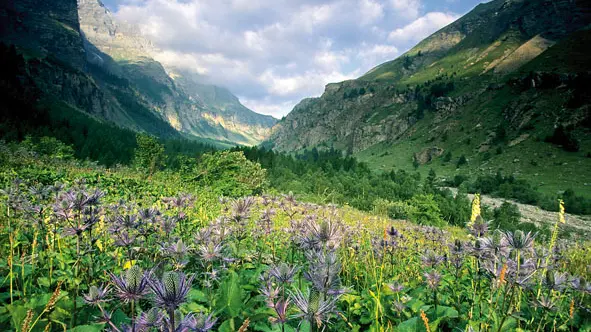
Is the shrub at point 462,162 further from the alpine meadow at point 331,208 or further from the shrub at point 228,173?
the shrub at point 228,173

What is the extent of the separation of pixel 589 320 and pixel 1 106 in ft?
241

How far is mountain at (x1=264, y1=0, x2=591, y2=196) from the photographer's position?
169ft

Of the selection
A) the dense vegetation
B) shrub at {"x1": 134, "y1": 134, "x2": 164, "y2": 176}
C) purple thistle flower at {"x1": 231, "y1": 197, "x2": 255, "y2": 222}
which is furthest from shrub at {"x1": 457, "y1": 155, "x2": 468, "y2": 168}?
purple thistle flower at {"x1": 231, "y1": 197, "x2": 255, "y2": 222}

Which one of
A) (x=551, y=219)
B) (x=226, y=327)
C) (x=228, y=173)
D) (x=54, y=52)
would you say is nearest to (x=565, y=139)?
(x=551, y=219)

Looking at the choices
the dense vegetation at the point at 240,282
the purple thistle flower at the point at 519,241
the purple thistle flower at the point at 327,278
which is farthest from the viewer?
the purple thistle flower at the point at 519,241

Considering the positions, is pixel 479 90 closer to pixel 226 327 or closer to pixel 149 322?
pixel 226 327

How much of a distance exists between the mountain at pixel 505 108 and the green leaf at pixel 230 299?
175ft

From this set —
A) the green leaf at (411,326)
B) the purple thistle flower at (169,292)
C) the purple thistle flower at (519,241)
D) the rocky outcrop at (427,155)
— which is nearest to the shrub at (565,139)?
the rocky outcrop at (427,155)

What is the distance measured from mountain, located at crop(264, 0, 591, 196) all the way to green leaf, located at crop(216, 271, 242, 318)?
5332 centimetres

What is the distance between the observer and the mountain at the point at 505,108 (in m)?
51.4

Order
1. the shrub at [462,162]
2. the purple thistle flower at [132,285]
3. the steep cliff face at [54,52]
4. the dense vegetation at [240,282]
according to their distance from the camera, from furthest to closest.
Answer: the steep cliff face at [54,52] < the shrub at [462,162] < the dense vegetation at [240,282] < the purple thistle flower at [132,285]

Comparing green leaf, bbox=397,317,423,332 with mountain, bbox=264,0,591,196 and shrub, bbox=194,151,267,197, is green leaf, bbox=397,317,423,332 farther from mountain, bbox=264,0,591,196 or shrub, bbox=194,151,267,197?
mountain, bbox=264,0,591,196

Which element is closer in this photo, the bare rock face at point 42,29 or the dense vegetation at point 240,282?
the dense vegetation at point 240,282

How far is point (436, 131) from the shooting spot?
300ft
